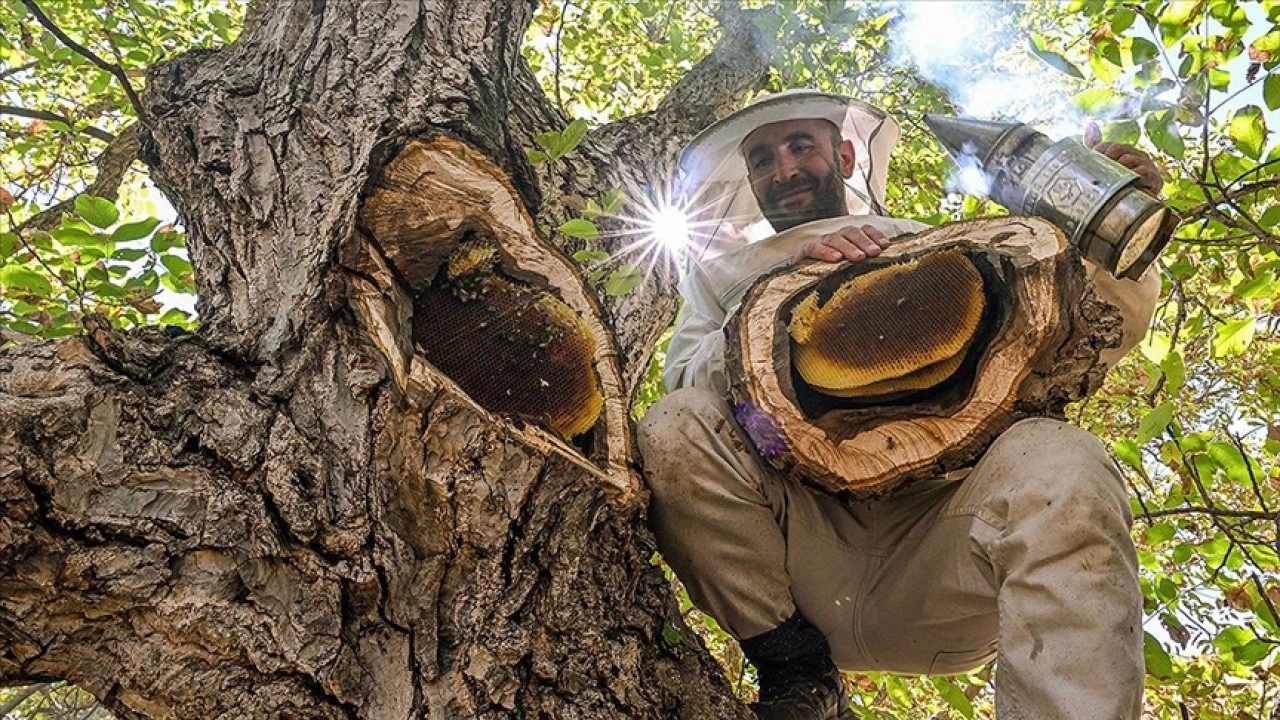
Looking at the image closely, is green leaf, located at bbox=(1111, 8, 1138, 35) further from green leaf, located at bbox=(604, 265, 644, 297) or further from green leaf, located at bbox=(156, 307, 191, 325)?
green leaf, located at bbox=(156, 307, 191, 325)

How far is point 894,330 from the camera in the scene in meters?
2.12

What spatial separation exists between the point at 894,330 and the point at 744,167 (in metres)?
1.34

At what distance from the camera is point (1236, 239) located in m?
3.23

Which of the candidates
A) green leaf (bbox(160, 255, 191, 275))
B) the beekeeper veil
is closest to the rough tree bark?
green leaf (bbox(160, 255, 191, 275))

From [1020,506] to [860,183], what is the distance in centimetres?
204

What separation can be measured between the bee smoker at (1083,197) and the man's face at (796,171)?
2.10 feet

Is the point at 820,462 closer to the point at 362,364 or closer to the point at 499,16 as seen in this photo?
the point at 362,364

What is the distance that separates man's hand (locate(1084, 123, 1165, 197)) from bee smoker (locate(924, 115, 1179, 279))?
0.17 m

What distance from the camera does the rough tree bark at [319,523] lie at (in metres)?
1.43

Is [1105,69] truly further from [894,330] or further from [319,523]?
[319,523]

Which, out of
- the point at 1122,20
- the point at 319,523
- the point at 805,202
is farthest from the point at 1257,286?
the point at 319,523

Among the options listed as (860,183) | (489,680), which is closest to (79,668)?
(489,680)

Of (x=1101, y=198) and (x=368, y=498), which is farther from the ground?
(x=1101, y=198)

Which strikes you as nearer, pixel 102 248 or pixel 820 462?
pixel 820 462
